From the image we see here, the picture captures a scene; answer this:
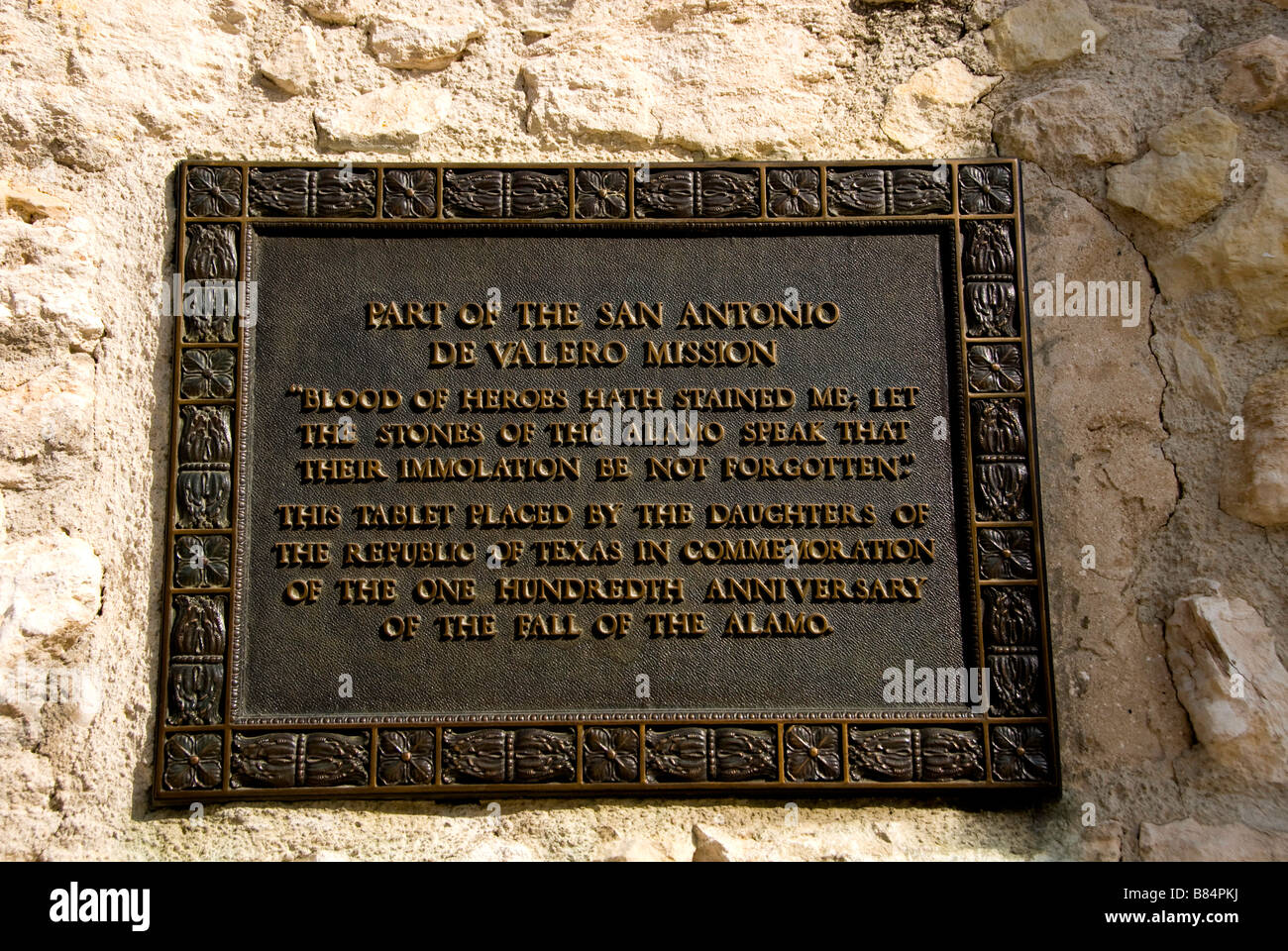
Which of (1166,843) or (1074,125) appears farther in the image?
(1074,125)

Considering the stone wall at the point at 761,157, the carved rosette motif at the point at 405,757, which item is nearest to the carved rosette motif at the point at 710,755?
the stone wall at the point at 761,157

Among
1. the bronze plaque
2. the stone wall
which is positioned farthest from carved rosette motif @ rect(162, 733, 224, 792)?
the stone wall

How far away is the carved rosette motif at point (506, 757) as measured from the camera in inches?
110

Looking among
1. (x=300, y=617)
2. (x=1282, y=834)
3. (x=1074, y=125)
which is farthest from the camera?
(x=1074, y=125)

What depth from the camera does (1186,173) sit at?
300 cm

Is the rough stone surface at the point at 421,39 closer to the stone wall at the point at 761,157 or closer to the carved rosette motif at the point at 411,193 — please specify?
the stone wall at the point at 761,157

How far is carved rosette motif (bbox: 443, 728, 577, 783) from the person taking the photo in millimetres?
2789

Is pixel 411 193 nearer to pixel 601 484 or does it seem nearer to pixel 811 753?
pixel 601 484

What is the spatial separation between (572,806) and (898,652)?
114 cm

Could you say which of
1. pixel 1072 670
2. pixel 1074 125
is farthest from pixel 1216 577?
Answer: pixel 1074 125

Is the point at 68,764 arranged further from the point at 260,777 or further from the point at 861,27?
the point at 861,27

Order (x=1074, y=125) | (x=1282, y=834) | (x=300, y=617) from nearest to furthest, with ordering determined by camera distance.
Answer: (x=1282, y=834), (x=300, y=617), (x=1074, y=125)

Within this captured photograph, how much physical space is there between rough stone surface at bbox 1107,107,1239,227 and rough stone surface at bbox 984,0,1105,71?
456 millimetres

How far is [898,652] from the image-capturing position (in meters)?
2.87
